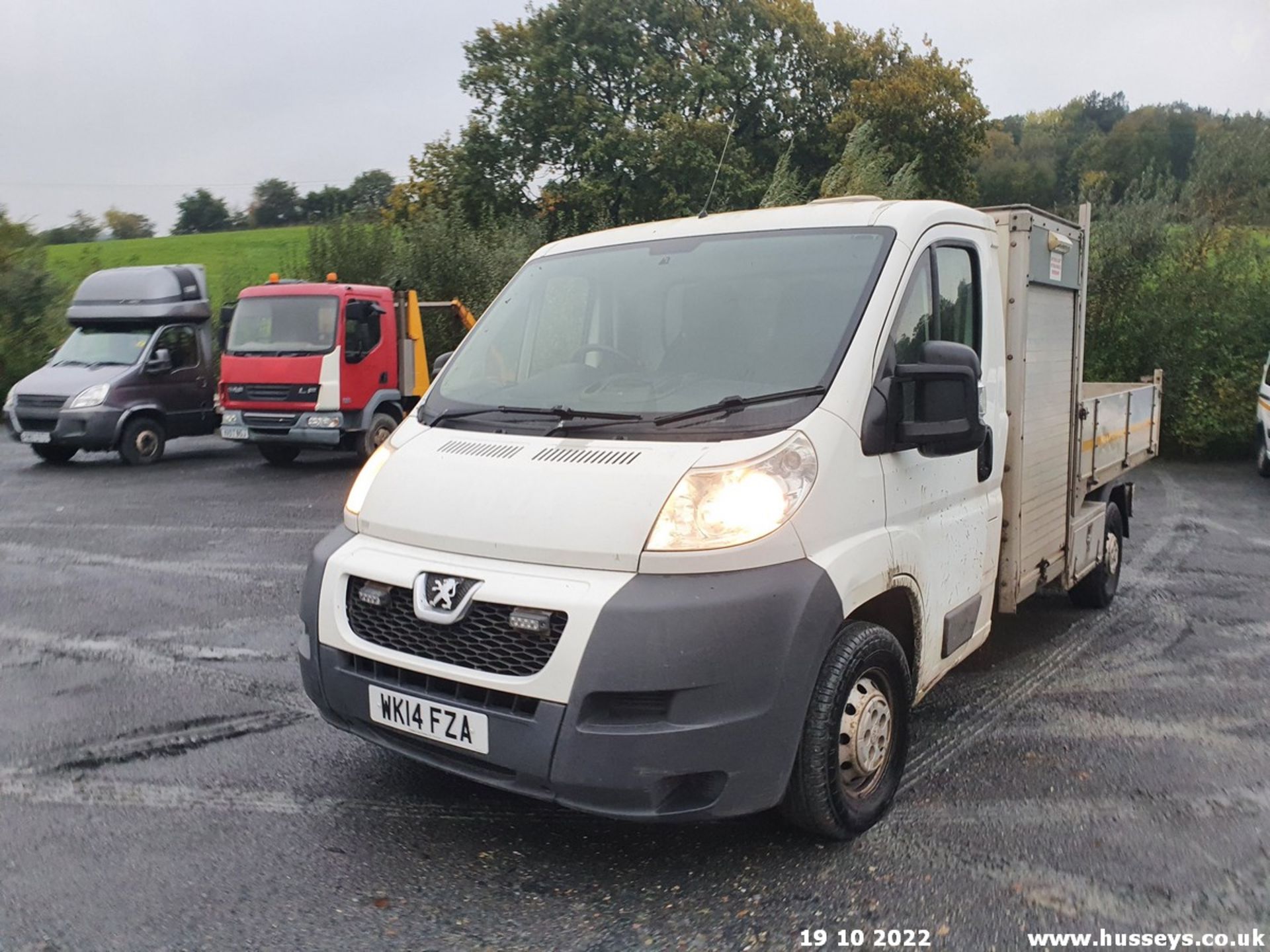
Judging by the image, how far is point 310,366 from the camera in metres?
13.8

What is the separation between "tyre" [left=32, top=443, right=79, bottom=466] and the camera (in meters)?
14.8

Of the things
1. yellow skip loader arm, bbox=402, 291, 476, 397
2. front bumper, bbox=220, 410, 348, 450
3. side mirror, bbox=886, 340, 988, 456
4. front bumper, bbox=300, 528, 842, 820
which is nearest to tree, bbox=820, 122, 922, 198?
yellow skip loader arm, bbox=402, 291, 476, 397

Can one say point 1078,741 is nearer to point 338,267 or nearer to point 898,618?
point 898,618

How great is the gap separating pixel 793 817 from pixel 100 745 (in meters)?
2.98

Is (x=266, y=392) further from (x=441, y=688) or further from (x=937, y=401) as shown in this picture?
(x=937, y=401)

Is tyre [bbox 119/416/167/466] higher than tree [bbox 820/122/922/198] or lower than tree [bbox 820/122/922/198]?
lower

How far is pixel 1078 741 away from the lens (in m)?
4.54

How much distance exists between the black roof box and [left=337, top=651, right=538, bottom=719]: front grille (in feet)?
43.3

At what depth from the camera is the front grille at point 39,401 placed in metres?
14.4

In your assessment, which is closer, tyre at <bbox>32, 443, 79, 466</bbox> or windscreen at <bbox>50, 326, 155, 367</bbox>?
tyre at <bbox>32, 443, 79, 466</bbox>

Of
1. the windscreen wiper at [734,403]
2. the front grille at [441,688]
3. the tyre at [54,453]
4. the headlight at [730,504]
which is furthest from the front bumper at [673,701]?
the tyre at [54,453]

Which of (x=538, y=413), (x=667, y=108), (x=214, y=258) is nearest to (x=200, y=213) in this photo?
(x=214, y=258)

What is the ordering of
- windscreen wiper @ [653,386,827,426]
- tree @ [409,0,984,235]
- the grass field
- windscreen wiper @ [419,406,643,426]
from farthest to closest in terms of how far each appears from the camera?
tree @ [409,0,984,235] < the grass field < windscreen wiper @ [419,406,643,426] < windscreen wiper @ [653,386,827,426]

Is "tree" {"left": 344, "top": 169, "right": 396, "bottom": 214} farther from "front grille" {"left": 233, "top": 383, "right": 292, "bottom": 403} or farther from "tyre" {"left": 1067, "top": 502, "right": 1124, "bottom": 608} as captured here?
"tyre" {"left": 1067, "top": 502, "right": 1124, "bottom": 608}
